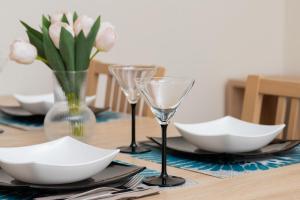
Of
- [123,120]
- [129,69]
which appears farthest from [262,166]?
[123,120]

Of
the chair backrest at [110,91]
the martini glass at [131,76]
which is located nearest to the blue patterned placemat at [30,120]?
the chair backrest at [110,91]

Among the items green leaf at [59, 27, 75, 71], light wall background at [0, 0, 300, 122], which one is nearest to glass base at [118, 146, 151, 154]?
green leaf at [59, 27, 75, 71]

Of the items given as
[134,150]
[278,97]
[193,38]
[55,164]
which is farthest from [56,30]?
[193,38]

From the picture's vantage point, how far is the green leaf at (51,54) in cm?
140

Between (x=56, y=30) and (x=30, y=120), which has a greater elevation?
(x=56, y=30)

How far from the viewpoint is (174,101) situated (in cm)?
109

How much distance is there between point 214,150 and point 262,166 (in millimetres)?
110

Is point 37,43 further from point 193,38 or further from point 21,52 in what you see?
point 193,38

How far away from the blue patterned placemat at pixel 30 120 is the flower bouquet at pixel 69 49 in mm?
385

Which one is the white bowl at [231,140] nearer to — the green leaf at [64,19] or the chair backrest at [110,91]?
the green leaf at [64,19]

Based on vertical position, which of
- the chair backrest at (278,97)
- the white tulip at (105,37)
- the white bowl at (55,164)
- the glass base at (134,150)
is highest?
the white tulip at (105,37)

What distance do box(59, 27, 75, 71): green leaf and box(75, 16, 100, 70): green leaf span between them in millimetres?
13

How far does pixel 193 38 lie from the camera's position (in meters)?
3.31

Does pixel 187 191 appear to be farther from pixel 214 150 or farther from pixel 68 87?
pixel 68 87
